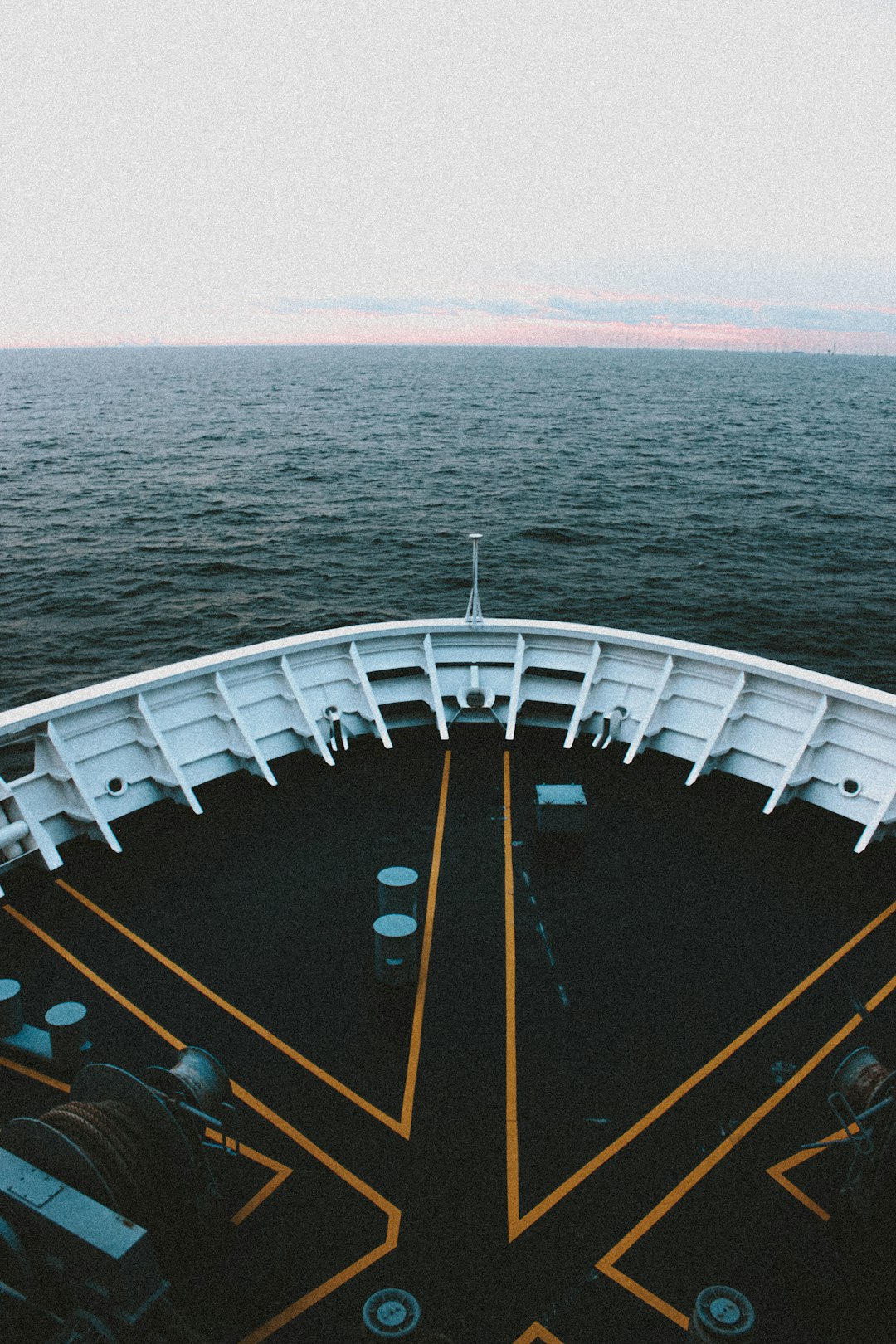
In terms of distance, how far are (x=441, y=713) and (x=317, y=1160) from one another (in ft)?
22.0

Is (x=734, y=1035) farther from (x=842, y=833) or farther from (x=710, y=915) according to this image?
(x=842, y=833)

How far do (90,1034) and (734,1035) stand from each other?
5.72 m

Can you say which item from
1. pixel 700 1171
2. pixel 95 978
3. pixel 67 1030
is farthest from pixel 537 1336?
pixel 95 978

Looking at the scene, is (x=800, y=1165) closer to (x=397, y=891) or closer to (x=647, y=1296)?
(x=647, y=1296)

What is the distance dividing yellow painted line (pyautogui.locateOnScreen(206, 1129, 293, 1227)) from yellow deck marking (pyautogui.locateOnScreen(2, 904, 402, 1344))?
227 mm

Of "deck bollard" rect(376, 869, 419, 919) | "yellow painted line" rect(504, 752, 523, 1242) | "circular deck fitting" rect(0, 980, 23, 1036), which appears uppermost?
"deck bollard" rect(376, 869, 419, 919)

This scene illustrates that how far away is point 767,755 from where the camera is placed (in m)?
10.7

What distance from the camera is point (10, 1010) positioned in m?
6.81

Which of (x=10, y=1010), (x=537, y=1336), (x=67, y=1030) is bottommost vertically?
(x=537, y=1336)

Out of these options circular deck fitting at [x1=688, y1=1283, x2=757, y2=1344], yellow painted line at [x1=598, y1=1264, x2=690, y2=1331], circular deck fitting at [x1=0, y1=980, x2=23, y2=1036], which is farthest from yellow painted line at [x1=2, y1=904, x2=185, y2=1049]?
circular deck fitting at [x1=688, y1=1283, x2=757, y2=1344]

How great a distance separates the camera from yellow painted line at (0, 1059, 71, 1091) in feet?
21.9

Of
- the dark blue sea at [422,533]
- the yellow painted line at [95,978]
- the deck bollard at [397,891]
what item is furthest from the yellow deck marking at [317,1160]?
the dark blue sea at [422,533]

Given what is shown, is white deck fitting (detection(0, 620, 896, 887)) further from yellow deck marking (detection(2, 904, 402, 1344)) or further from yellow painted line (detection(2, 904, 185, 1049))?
yellow deck marking (detection(2, 904, 402, 1344))

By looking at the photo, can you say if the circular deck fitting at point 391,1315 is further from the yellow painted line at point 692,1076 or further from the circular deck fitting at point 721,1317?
the circular deck fitting at point 721,1317
